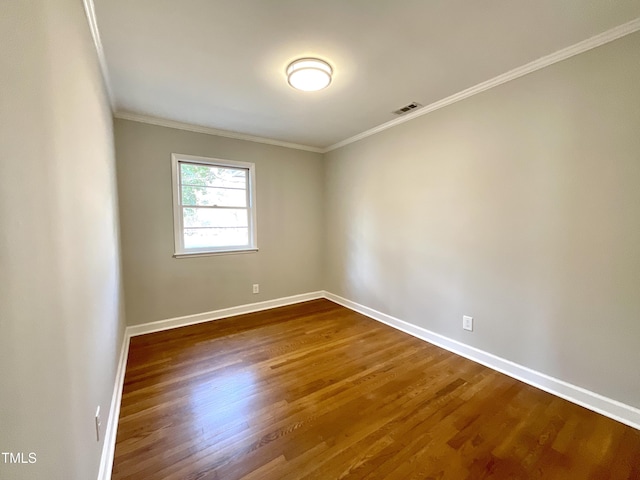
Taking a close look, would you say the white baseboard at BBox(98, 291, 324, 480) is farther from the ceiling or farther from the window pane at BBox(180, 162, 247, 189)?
the ceiling

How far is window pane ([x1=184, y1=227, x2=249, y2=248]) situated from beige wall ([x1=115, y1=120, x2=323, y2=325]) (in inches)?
7.2

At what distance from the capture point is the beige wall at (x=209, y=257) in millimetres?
3055

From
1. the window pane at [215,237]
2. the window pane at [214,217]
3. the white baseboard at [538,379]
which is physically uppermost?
the window pane at [214,217]

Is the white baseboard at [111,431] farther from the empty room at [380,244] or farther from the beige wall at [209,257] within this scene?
the beige wall at [209,257]

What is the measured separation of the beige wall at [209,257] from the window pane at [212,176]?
0.17 metres

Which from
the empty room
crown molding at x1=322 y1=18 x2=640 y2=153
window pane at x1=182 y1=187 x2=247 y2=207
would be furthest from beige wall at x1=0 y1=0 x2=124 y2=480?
crown molding at x1=322 y1=18 x2=640 y2=153

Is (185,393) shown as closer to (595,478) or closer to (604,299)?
(595,478)

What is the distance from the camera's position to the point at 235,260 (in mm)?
3746

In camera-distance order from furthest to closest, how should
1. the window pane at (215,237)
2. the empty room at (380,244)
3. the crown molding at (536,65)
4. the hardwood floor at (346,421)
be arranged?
the window pane at (215,237) < the crown molding at (536,65) < the hardwood floor at (346,421) < the empty room at (380,244)

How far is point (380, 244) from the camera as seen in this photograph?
138 inches

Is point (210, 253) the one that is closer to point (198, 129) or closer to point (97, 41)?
point (198, 129)

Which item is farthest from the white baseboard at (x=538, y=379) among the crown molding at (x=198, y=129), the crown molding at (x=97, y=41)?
the crown molding at (x=97, y=41)

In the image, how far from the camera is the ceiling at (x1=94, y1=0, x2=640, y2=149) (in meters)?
1.54

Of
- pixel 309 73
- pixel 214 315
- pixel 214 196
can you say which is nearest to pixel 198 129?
pixel 214 196
